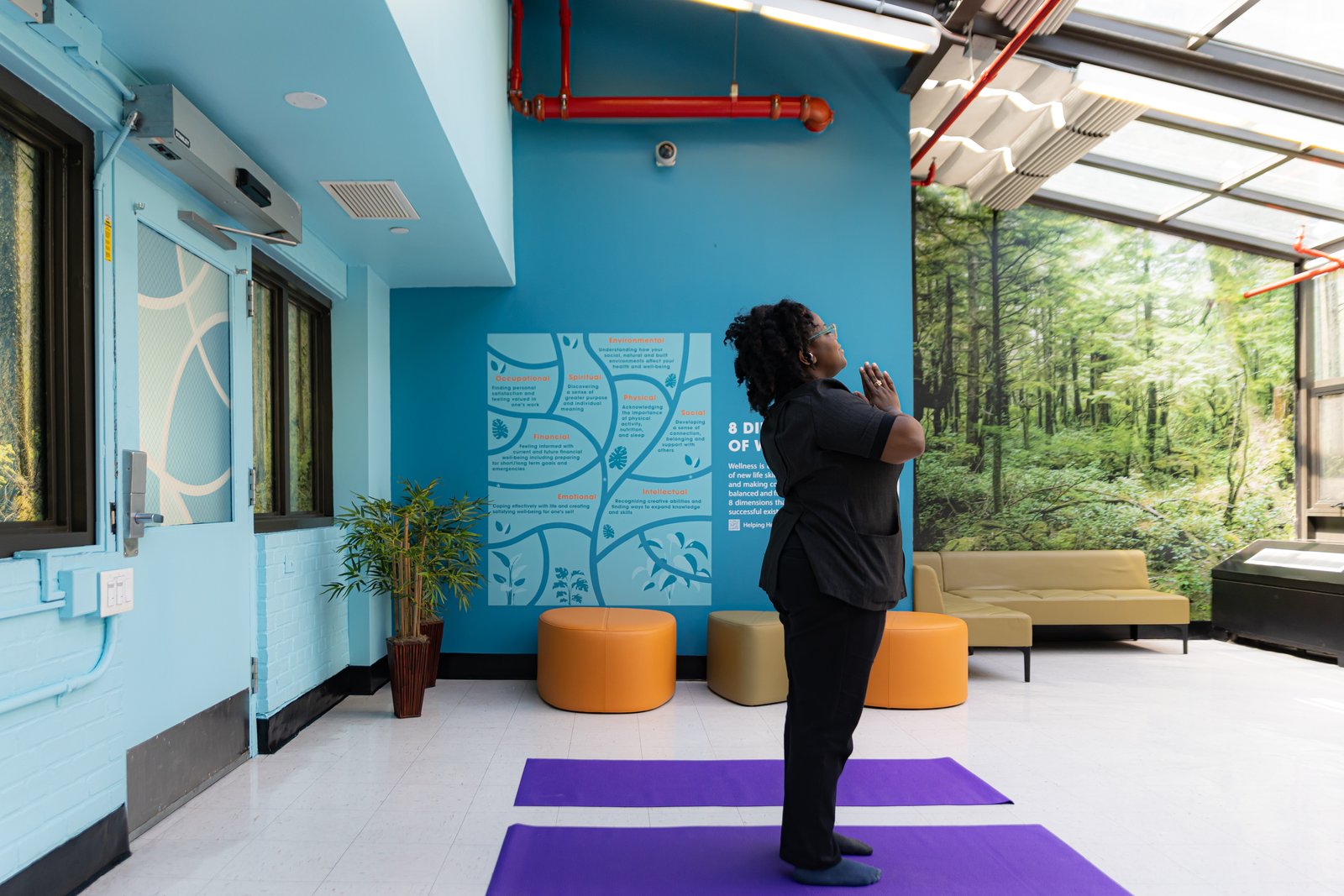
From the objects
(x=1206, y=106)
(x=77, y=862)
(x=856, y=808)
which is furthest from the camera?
(x=1206, y=106)

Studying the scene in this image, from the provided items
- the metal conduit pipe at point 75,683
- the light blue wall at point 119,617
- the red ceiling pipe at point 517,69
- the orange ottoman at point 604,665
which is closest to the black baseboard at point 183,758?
the light blue wall at point 119,617

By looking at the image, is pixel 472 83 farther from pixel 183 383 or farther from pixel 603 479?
pixel 603 479

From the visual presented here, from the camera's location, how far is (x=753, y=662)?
4777 millimetres

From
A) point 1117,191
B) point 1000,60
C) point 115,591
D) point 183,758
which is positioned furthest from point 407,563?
point 1117,191

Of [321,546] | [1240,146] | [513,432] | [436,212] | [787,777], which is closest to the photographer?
[787,777]

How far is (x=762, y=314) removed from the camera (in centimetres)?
257

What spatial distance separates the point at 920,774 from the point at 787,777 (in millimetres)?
1350

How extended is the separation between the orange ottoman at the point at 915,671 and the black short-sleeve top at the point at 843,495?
7.93 feet

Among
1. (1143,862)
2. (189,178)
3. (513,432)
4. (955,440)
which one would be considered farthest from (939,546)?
(189,178)

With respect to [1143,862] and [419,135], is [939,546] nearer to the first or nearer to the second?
[1143,862]

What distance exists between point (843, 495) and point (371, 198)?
276 centimetres

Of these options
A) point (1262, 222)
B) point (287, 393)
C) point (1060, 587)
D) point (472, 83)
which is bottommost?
point (1060, 587)

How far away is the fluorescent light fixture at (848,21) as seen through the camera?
435 centimetres

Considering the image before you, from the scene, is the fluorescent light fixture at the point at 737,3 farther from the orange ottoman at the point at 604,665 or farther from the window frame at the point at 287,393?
the orange ottoman at the point at 604,665
